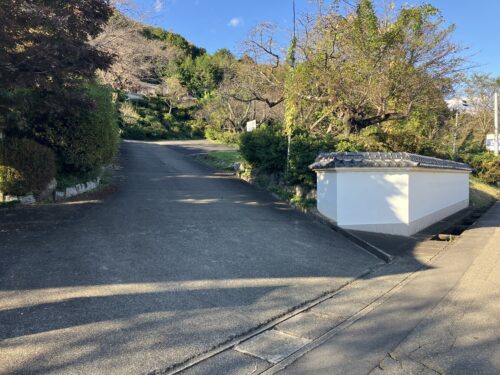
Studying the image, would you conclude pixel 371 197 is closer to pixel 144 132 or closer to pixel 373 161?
pixel 373 161

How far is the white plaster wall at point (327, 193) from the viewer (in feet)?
31.9

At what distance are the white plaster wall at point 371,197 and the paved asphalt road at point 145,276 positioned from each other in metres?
0.76

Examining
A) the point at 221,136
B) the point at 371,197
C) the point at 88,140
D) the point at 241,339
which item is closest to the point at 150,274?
the point at 241,339

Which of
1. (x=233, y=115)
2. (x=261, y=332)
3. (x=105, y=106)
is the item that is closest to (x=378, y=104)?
(x=105, y=106)

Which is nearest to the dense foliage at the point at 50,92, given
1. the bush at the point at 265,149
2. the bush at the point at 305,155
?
the bush at the point at 265,149

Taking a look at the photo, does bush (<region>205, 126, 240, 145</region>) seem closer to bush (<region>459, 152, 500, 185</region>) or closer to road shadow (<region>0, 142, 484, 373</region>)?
bush (<region>459, 152, 500, 185</region>)

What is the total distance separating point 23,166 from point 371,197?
25.8ft

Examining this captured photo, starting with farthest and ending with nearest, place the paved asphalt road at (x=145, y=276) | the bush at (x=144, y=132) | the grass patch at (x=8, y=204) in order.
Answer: the bush at (x=144, y=132) < the grass patch at (x=8, y=204) < the paved asphalt road at (x=145, y=276)

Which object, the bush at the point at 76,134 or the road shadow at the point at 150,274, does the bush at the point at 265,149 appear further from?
the bush at the point at 76,134

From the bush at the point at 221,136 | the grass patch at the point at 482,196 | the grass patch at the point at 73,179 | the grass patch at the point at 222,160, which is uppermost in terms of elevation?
the bush at the point at 221,136

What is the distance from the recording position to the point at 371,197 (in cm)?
955

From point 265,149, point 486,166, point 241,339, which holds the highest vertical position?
point 265,149

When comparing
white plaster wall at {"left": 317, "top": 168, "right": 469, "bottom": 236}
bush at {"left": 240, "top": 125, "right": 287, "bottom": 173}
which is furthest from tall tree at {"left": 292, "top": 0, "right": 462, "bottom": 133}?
white plaster wall at {"left": 317, "top": 168, "right": 469, "bottom": 236}

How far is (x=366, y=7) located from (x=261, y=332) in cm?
1184
